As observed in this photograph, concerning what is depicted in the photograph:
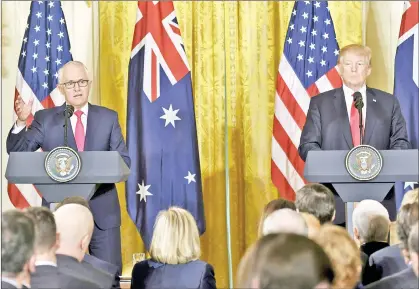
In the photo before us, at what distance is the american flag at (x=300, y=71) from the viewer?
23.0 ft

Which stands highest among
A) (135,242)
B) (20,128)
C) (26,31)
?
(26,31)

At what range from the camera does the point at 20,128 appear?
18.3 feet

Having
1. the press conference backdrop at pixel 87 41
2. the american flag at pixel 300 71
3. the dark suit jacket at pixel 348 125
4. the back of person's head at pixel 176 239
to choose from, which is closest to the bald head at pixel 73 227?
the back of person's head at pixel 176 239

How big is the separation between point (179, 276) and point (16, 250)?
1182mm

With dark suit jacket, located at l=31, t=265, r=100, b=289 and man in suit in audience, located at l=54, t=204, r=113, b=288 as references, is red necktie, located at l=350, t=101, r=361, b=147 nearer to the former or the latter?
man in suit in audience, located at l=54, t=204, r=113, b=288

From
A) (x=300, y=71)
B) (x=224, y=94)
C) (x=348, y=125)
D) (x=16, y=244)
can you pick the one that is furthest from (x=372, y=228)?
(x=224, y=94)

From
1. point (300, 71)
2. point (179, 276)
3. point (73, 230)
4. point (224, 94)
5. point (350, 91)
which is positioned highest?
point (300, 71)

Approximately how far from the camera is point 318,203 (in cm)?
395

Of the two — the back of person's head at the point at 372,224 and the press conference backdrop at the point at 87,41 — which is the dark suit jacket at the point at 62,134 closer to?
the back of person's head at the point at 372,224

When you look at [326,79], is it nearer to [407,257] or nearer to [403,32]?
[403,32]

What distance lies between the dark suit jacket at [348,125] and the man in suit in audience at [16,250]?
2714mm

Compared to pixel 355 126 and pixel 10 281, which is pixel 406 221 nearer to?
pixel 10 281

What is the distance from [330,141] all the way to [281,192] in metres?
2.05

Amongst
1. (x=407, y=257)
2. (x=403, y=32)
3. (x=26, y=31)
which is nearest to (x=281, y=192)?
(x=403, y=32)
